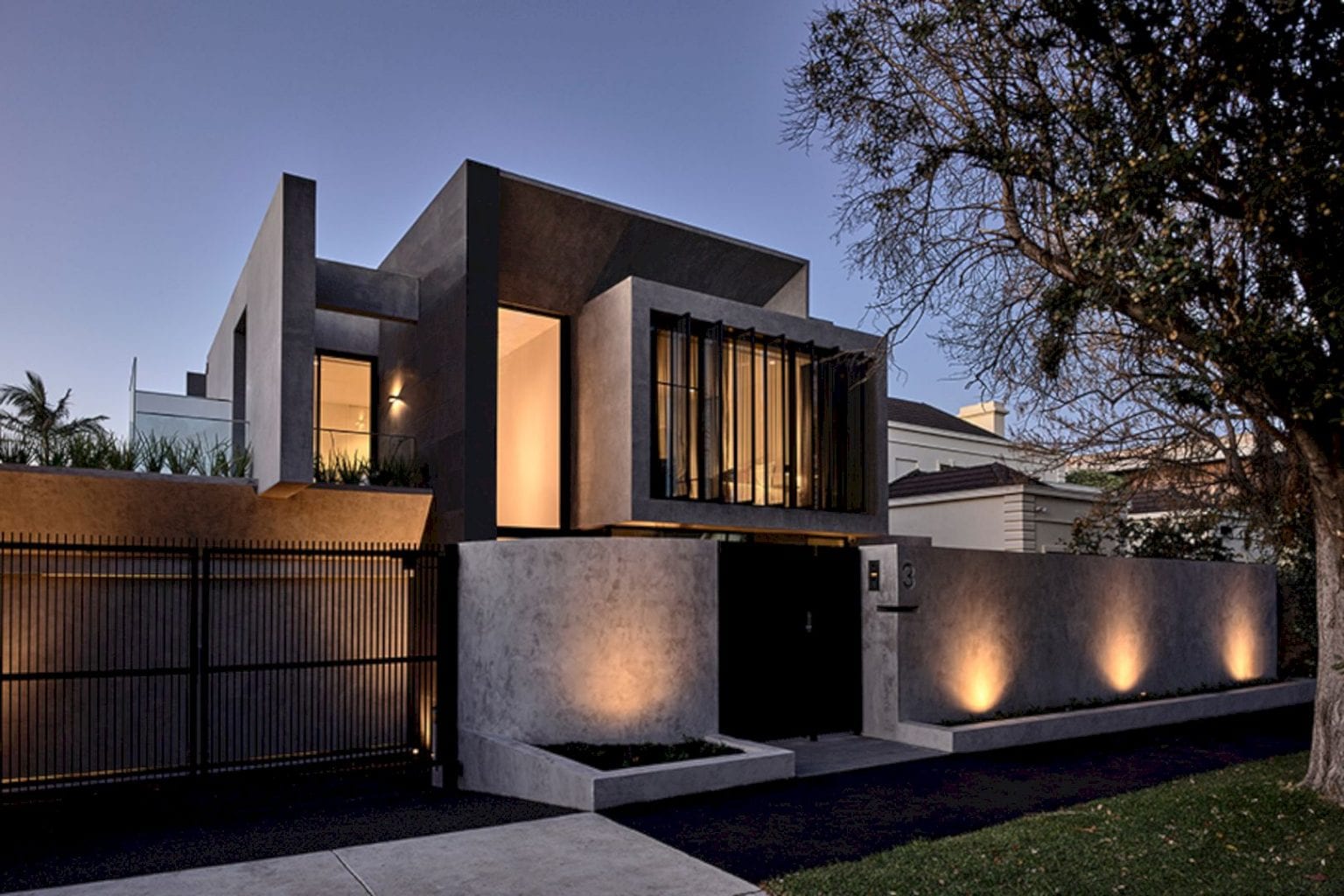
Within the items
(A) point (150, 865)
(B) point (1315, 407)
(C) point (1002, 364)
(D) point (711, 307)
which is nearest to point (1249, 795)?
(B) point (1315, 407)

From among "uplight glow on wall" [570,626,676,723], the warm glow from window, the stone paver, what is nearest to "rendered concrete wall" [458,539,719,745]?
"uplight glow on wall" [570,626,676,723]

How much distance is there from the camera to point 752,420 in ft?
61.7

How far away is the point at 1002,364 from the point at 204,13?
13987 mm

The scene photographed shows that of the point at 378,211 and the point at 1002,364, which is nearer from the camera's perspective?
the point at 1002,364

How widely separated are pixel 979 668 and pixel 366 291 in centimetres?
1179

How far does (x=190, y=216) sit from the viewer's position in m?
26.0

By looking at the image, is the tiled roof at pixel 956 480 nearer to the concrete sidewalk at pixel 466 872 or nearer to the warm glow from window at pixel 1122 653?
the warm glow from window at pixel 1122 653

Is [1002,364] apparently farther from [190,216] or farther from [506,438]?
[190,216]

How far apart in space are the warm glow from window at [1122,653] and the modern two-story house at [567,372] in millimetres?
5523

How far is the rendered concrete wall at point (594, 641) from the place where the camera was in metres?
10.4

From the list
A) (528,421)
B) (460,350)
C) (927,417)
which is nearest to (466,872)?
(460,350)

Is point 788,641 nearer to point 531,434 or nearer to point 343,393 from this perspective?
point 531,434

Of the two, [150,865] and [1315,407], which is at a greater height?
[1315,407]

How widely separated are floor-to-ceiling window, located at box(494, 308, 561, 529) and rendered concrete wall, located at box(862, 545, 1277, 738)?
25.6 ft
